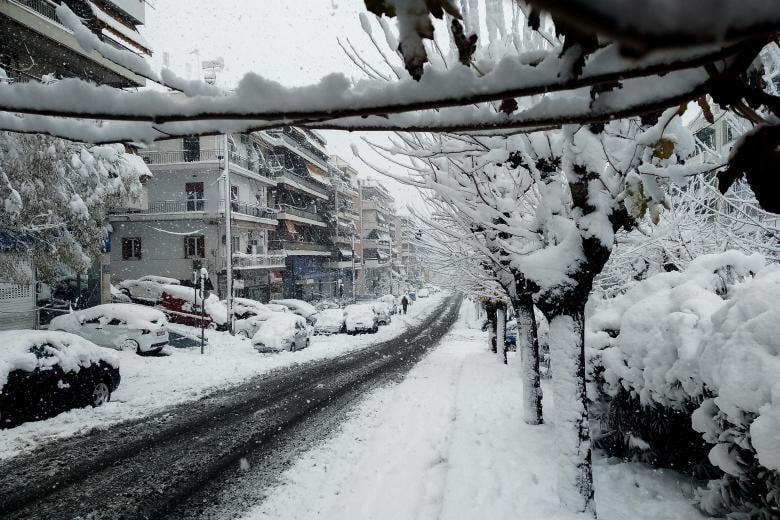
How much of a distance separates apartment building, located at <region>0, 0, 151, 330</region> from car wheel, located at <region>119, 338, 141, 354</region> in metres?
3.62

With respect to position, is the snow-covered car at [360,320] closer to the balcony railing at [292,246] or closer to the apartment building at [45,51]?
the apartment building at [45,51]

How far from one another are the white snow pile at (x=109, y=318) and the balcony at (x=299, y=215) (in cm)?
2197

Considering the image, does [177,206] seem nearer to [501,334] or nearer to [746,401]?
[501,334]

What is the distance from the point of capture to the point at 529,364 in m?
7.81

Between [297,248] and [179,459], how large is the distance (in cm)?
3280

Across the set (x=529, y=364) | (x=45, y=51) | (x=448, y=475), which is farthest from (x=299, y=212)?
(x=448, y=475)

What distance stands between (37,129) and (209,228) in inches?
1124

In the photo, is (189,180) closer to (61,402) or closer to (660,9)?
(61,402)

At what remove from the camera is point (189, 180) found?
90.8ft

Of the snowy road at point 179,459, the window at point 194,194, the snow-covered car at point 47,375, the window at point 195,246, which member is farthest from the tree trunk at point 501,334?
the window at point 194,194

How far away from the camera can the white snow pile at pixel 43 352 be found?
746 centimetres

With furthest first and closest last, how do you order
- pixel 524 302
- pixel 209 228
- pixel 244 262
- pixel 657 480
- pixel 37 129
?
pixel 244 262 < pixel 209 228 < pixel 524 302 < pixel 657 480 < pixel 37 129

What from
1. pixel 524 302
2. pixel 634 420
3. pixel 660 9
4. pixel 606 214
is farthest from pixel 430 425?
pixel 660 9

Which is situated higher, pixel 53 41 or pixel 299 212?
pixel 53 41
